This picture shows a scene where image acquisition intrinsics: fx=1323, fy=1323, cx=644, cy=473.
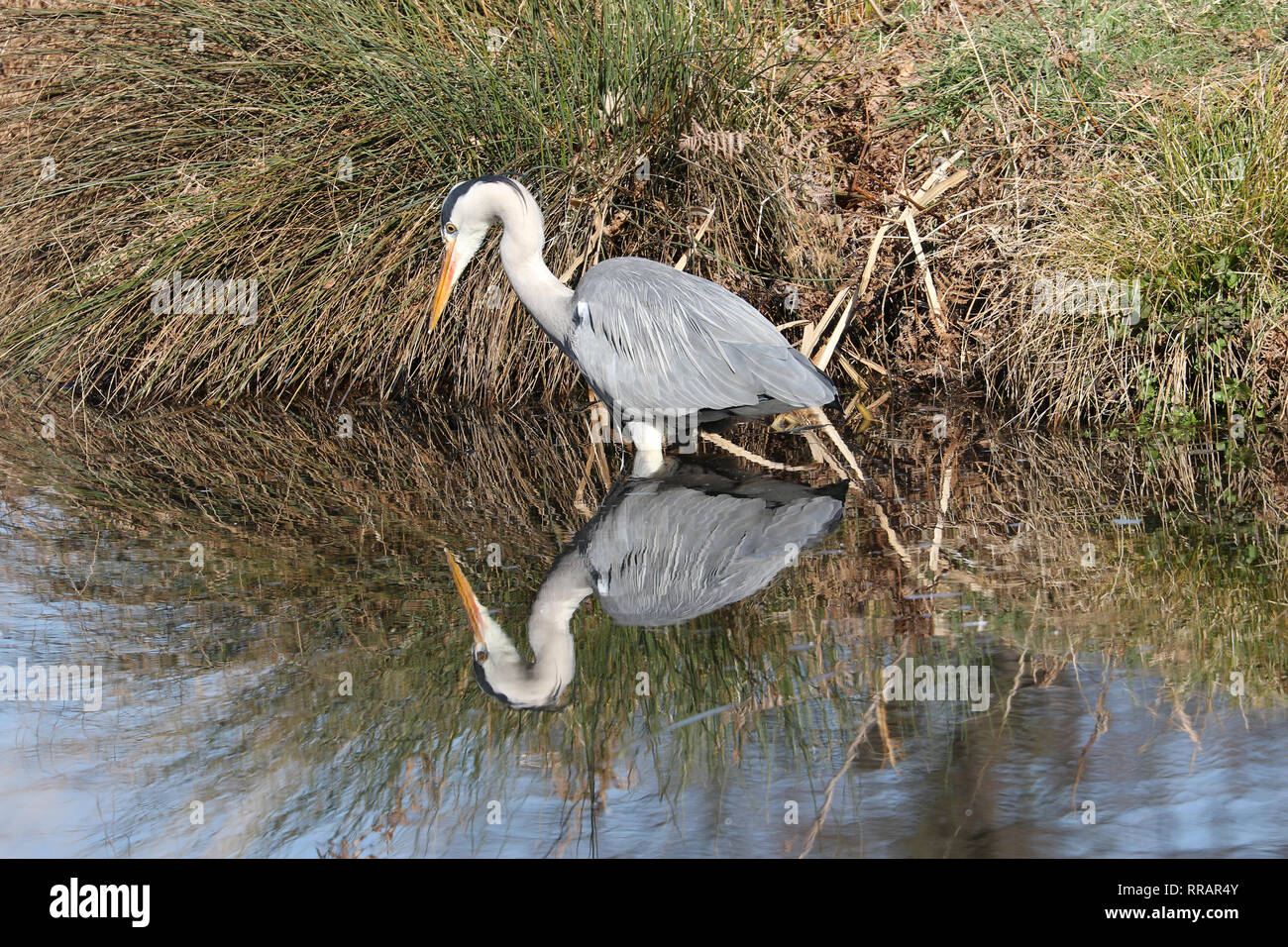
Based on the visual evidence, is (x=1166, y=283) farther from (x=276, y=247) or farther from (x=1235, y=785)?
(x=276, y=247)

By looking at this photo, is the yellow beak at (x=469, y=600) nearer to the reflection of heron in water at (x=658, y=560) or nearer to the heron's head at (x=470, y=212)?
the reflection of heron in water at (x=658, y=560)

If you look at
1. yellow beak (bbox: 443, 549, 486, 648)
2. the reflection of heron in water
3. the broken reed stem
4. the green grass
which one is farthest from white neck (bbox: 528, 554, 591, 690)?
the green grass

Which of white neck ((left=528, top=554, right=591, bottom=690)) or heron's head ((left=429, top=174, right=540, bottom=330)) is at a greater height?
heron's head ((left=429, top=174, right=540, bottom=330))

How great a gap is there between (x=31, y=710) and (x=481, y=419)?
4.39 m

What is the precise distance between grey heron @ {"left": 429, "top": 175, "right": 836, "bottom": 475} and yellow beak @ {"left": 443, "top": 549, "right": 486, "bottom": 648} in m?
1.50

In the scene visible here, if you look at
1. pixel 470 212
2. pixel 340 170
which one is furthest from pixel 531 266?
pixel 340 170

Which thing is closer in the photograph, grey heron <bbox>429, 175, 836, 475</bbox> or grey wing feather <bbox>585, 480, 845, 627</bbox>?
grey wing feather <bbox>585, 480, 845, 627</bbox>

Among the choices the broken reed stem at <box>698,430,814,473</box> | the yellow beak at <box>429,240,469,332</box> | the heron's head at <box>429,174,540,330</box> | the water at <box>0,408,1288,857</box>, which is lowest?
the water at <box>0,408,1288,857</box>

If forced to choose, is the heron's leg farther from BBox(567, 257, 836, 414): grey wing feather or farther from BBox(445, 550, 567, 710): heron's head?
BBox(445, 550, 567, 710): heron's head

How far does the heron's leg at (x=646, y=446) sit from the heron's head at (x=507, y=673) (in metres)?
2.13

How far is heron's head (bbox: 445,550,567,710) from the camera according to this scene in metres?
3.85

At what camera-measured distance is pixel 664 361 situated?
6371 millimetres

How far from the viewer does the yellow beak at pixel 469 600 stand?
4.40 meters

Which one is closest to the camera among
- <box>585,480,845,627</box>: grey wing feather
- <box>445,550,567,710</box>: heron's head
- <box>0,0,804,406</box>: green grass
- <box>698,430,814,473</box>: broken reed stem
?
<box>445,550,567,710</box>: heron's head
